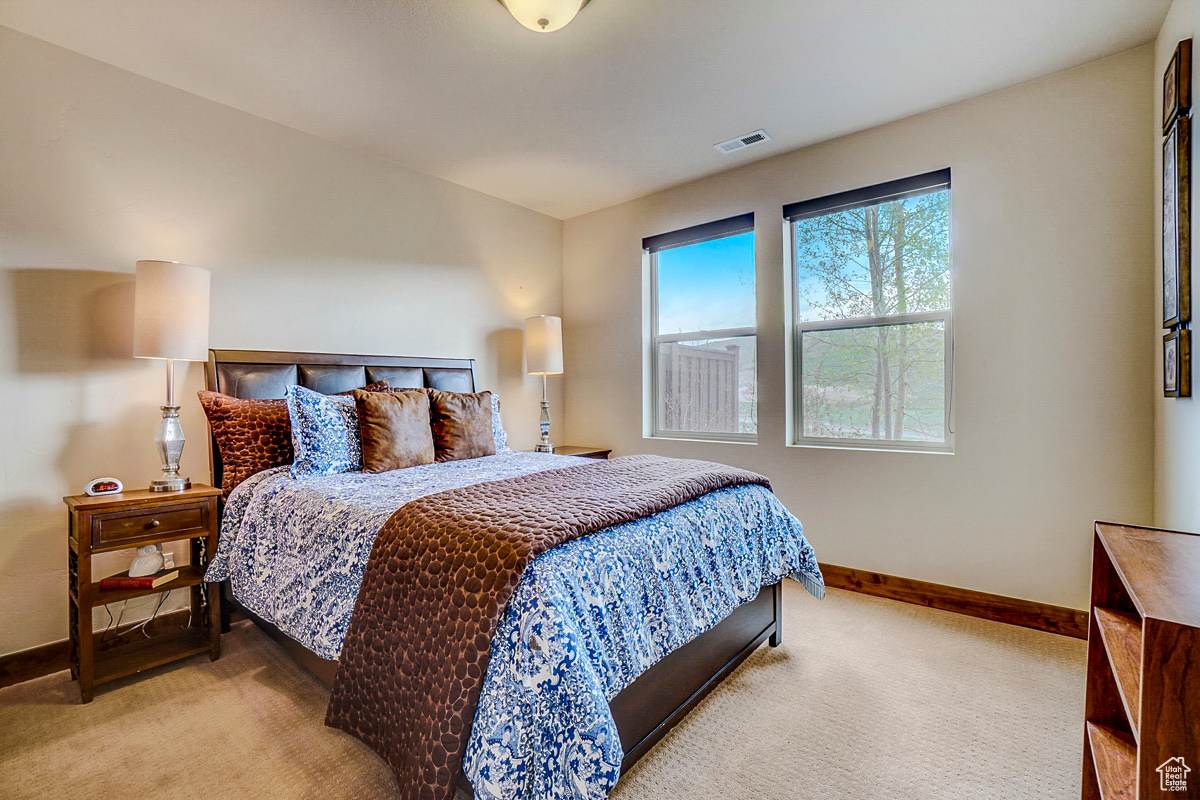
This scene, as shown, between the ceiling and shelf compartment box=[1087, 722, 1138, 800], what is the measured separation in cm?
239

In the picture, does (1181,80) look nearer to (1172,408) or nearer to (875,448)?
(1172,408)

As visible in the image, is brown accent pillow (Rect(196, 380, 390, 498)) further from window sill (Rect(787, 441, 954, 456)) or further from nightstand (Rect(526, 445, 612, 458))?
window sill (Rect(787, 441, 954, 456))

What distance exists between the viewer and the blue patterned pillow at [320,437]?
232 cm

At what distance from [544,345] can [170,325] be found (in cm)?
224

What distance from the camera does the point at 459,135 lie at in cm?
303

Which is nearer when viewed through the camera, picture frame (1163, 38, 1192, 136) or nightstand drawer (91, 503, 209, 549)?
picture frame (1163, 38, 1192, 136)

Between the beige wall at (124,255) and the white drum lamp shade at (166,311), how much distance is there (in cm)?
33

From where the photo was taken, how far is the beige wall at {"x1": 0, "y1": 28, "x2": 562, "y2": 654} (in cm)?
215

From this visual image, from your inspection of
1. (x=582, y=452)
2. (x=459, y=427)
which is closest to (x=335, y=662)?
(x=459, y=427)

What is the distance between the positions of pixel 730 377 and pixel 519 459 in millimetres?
1660

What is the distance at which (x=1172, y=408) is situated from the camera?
198cm

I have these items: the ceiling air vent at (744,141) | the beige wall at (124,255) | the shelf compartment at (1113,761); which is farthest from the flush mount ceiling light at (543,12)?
the shelf compartment at (1113,761)

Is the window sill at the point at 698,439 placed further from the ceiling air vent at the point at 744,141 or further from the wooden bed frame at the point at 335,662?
the ceiling air vent at the point at 744,141

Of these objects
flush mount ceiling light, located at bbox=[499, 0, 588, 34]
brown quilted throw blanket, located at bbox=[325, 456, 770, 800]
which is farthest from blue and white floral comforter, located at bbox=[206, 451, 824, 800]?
flush mount ceiling light, located at bbox=[499, 0, 588, 34]
